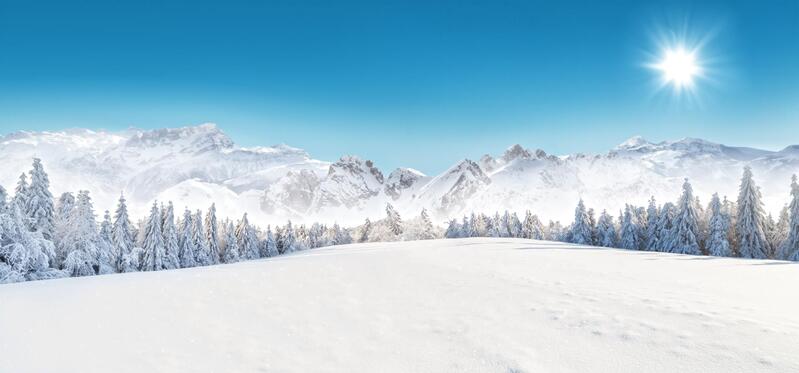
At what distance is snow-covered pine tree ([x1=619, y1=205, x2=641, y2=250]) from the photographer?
52.2 metres

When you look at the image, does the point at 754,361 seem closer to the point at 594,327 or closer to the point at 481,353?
the point at 594,327

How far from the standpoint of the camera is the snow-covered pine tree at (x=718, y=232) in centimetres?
3928

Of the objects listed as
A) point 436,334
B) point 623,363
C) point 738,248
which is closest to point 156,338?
point 436,334

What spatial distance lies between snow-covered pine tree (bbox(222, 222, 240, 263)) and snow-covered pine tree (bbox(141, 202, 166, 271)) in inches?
588

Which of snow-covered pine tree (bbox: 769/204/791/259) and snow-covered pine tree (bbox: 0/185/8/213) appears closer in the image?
snow-covered pine tree (bbox: 0/185/8/213)

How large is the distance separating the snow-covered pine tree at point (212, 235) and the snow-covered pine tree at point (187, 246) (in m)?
5.37

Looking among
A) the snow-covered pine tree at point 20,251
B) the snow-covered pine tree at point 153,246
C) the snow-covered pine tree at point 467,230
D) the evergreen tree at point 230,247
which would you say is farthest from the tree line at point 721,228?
the snow-covered pine tree at point 153,246

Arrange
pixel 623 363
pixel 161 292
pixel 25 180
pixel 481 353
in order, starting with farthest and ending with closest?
pixel 25 180
pixel 161 292
pixel 481 353
pixel 623 363

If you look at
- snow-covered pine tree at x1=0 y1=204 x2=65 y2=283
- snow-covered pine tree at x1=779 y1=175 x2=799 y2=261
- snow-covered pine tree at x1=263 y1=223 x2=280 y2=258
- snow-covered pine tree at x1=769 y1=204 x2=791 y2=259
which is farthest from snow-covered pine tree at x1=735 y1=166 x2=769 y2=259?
snow-covered pine tree at x1=263 y1=223 x2=280 y2=258

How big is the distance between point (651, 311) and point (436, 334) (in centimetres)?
374

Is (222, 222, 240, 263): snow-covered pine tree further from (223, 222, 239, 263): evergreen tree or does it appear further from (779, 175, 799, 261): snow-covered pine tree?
(779, 175, 799, 261): snow-covered pine tree

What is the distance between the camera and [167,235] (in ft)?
155

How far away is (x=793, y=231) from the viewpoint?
35.4 metres

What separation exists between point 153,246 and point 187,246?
8.04 m
